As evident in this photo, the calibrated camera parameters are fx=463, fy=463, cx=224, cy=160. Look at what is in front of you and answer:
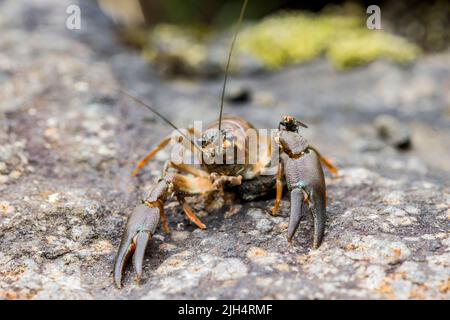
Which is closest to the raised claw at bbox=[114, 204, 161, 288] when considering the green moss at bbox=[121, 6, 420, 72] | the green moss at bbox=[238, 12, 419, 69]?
the green moss at bbox=[121, 6, 420, 72]

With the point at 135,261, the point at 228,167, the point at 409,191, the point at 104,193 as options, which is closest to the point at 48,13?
the point at 104,193

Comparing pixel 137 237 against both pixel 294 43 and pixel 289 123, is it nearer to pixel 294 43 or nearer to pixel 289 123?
pixel 289 123

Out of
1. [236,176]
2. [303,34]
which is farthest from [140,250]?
[303,34]

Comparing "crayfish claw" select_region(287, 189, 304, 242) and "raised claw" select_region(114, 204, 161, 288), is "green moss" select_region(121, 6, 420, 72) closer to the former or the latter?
"raised claw" select_region(114, 204, 161, 288)

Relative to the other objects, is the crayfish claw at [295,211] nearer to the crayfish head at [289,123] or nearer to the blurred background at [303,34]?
the crayfish head at [289,123]

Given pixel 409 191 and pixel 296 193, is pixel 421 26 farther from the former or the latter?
pixel 296 193

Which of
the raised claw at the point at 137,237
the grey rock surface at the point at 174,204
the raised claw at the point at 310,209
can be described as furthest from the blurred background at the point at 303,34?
the raised claw at the point at 310,209
